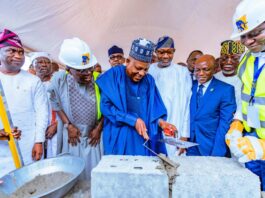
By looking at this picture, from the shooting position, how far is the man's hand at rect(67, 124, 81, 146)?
4.73 feet

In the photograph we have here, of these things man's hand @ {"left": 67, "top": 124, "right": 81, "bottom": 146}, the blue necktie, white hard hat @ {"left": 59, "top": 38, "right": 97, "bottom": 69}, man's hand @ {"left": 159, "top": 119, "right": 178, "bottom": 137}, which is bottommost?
man's hand @ {"left": 67, "top": 124, "right": 81, "bottom": 146}

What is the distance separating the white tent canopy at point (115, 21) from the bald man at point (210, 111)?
1.91 metres

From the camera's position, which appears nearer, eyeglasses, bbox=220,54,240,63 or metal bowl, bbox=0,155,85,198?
metal bowl, bbox=0,155,85,198

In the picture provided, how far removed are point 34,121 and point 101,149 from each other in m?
0.52

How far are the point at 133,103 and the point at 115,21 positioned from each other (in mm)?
3262

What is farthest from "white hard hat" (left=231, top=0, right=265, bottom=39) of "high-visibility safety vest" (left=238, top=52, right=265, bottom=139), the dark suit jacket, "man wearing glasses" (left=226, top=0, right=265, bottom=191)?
the dark suit jacket

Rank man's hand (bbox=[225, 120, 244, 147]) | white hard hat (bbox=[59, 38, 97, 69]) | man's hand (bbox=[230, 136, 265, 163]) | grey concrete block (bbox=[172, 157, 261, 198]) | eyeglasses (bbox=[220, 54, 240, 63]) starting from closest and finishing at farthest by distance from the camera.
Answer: grey concrete block (bbox=[172, 157, 261, 198]) < man's hand (bbox=[230, 136, 265, 163]) < man's hand (bbox=[225, 120, 244, 147]) < white hard hat (bbox=[59, 38, 97, 69]) < eyeglasses (bbox=[220, 54, 240, 63])

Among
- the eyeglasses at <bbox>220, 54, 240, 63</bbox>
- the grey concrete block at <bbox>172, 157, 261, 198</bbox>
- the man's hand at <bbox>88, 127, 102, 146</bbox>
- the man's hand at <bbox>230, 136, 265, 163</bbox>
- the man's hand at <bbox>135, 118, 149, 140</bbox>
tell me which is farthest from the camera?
the eyeglasses at <bbox>220, 54, 240, 63</bbox>

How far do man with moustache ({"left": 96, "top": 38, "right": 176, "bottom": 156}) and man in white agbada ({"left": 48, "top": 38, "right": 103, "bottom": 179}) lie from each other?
16 cm

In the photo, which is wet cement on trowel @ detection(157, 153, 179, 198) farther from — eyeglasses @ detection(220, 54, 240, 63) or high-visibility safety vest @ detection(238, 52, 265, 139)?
eyeglasses @ detection(220, 54, 240, 63)

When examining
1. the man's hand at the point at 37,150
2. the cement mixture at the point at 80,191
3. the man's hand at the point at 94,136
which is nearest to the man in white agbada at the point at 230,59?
the man's hand at the point at 94,136

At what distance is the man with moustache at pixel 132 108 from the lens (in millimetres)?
1258

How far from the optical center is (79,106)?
144cm

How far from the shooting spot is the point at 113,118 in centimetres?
125
